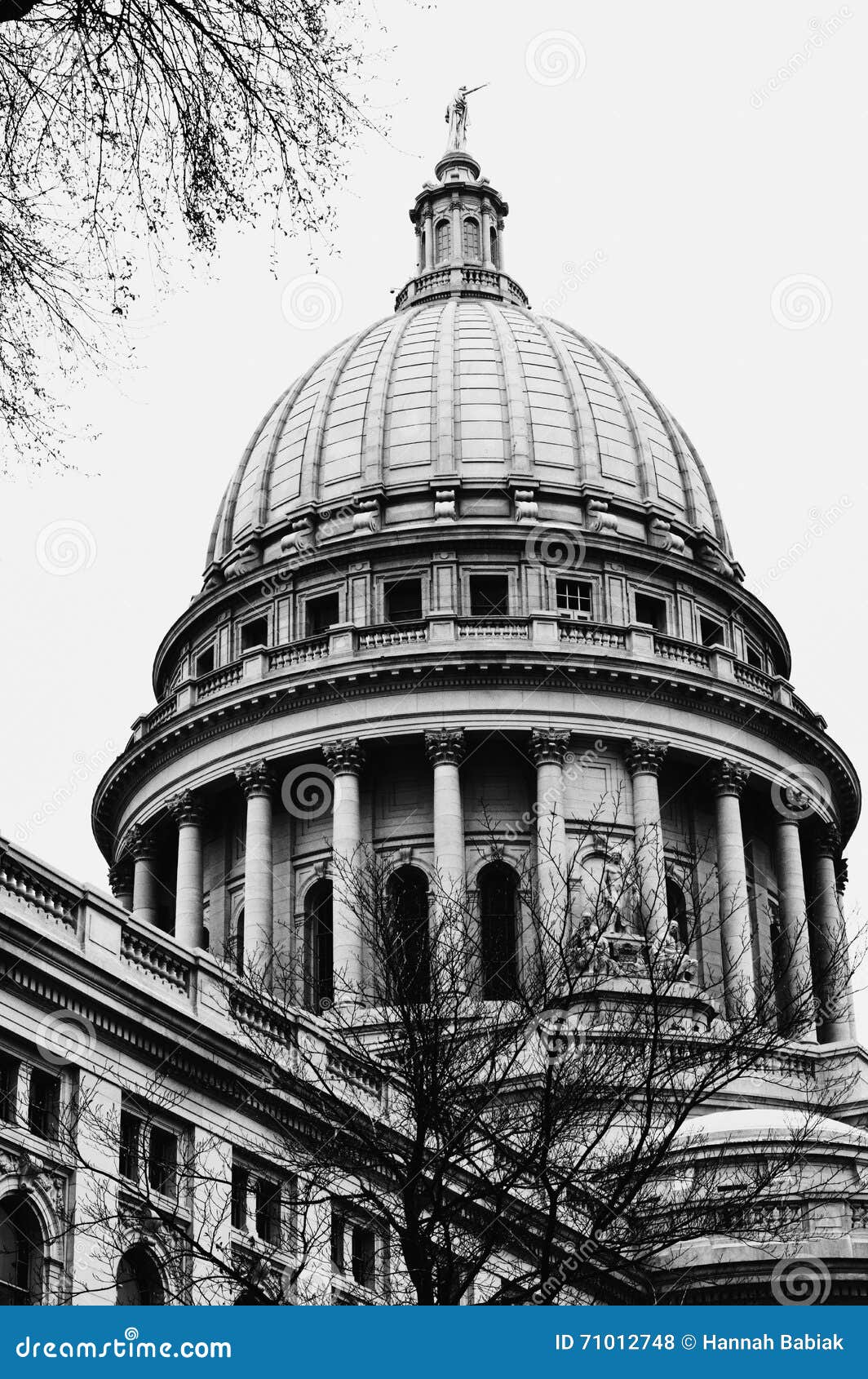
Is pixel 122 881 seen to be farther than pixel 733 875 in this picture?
Yes

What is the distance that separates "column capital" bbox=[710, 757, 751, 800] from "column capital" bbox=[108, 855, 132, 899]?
21087 mm

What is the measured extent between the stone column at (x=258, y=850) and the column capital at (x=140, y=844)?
539 centimetres

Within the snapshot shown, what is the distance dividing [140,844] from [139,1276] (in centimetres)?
4264

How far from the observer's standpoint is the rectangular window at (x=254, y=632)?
72.7m

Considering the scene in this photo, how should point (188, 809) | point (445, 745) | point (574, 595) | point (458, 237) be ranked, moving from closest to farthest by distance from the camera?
point (445, 745), point (188, 809), point (574, 595), point (458, 237)

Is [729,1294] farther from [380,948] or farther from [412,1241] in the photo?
[412,1241]

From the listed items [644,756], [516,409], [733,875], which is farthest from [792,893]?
[516,409]

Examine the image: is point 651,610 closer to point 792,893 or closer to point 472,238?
point 792,893

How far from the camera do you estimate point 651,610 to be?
7300 cm

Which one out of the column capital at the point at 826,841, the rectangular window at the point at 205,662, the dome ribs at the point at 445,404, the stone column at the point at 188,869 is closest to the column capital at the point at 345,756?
the stone column at the point at 188,869

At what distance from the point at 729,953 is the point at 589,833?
604 centimetres

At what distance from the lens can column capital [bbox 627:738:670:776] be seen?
64625 millimetres

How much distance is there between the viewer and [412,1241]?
966 inches

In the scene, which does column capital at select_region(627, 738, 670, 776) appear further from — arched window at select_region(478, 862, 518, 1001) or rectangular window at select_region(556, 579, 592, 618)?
rectangular window at select_region(556, 579, 592, 618)
